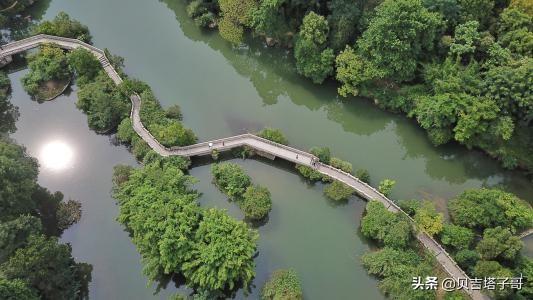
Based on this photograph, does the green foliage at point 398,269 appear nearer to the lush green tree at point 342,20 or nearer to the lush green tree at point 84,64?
the lush green tree at point 342,20

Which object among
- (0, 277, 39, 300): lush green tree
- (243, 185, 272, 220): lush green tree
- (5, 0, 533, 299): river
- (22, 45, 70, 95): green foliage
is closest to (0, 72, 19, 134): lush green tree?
(5, 0, 533, 299): river

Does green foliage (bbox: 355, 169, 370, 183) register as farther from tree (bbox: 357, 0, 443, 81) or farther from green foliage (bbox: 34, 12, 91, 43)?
green foliage (bbox: 34, 12, 91, 43)

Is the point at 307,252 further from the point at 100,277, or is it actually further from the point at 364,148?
the point at 100,277

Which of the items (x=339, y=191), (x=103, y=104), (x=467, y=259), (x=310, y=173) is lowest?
(x=467, y=259)

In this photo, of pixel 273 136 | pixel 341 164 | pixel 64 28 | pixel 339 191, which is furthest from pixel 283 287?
pixel 64 28

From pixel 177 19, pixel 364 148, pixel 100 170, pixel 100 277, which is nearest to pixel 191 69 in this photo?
pixel 177 19

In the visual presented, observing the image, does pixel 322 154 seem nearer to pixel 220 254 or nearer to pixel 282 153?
pixel 282 153
